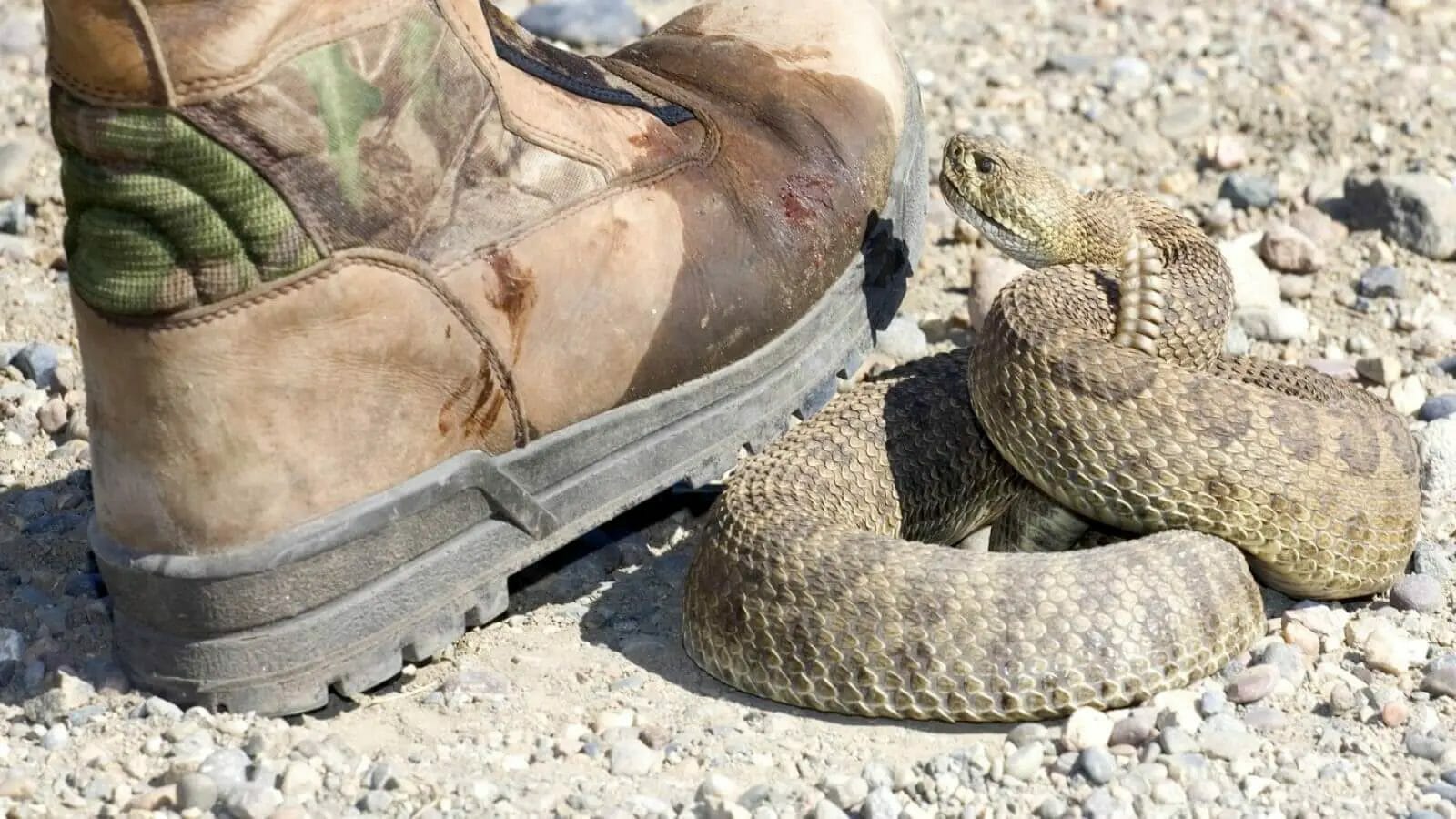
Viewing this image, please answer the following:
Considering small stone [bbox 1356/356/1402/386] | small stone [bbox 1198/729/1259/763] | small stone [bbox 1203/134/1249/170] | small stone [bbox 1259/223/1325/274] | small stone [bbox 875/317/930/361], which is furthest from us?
small stone [bbox 1203/134/1249/170]

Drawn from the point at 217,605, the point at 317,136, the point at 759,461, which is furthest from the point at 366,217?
the point at 759,461

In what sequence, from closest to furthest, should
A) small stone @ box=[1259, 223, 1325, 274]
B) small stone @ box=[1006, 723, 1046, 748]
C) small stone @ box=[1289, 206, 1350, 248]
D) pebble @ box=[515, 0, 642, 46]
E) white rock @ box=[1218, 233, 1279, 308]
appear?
small stone @ box=[1006, 723, 1046, 748], white rock @ box=[1218, 233, 1279, 308], small stone @ box=[1259, 223, 1325, 274], small stone @ box=[1289, 206, 1350, 248], pebble @ box=[515, 0, 642, 46]

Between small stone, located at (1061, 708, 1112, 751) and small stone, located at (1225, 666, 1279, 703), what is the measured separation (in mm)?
370

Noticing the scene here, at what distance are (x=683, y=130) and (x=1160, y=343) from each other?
4.65 feet

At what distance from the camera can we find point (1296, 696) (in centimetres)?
402

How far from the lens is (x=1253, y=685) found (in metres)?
3.99

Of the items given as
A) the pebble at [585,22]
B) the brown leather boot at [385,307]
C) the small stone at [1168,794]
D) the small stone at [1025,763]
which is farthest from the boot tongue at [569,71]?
the pebble at [585,22]

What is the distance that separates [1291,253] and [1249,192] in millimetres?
603

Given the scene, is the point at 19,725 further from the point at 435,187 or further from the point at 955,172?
the point at 955,172

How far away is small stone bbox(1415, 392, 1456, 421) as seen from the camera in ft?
17.7

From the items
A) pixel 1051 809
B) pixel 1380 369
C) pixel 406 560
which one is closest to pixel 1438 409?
pixel 1380 369

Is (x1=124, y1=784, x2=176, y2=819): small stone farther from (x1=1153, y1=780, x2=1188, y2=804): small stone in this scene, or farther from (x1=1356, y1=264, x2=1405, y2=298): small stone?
(x1=1356, y1=264, x2=1405, y2=298): small stone

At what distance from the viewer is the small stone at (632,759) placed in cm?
373

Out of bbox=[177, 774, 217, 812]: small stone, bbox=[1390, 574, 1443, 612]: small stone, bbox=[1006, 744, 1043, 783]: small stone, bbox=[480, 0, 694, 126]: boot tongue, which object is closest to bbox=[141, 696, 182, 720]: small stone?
bbox=[177, 774, 217, 812]: small stone
